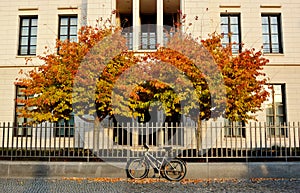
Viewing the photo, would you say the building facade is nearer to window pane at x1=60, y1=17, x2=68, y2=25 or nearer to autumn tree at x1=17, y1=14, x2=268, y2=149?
window pane at x1=60, y1=17, x2=68, y2=25

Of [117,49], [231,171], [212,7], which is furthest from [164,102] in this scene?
[212,7]

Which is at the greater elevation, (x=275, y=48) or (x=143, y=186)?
(x=275, y=48)

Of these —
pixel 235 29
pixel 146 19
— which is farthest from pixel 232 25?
pixel 146 19

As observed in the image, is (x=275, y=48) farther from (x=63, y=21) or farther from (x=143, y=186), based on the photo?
(x=143, y=186)

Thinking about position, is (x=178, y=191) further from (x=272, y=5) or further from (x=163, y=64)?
(x=272, y=5)

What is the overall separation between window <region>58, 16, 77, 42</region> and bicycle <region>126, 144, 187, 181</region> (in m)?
10.6

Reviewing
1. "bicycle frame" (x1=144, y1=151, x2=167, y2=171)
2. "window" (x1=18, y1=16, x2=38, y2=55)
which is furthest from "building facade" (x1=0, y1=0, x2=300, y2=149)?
"bicycle frame" (x1=144, y1=151, x2=167, y2=171)

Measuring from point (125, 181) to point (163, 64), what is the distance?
4425mm

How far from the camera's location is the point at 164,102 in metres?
12.2

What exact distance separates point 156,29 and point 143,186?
34.3 ft

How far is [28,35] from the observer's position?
62.3 feet

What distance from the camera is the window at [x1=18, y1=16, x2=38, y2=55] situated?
1886 centimetres

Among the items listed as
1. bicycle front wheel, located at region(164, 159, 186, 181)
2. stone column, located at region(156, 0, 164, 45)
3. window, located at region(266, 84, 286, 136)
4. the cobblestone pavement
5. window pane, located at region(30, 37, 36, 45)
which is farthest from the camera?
window pane, located at region(30, 37, 36, 45)

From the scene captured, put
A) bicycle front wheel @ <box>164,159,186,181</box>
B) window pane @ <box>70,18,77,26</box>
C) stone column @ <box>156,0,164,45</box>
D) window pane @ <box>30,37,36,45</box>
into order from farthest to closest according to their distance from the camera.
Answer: window pane @ <box>30,37,36,45</box> → window pane @ <box>70,18,77,26</box> → stone column @ <box>156,0,164,45</box> → bicycle front wheel @ <box>164,159,186,181</box>
